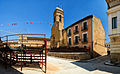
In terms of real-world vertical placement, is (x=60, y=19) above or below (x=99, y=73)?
above

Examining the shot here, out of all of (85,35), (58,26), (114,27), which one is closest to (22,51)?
(114,27)

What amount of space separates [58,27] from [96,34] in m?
13.8

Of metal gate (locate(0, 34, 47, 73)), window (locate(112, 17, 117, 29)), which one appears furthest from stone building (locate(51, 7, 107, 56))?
metal gate (locate(0, 34, 47, 73))

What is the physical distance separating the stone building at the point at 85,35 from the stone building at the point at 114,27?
5.38 meters

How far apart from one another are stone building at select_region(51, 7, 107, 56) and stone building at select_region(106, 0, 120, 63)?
17.7 ft

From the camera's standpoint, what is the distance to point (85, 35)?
1806 centimetres

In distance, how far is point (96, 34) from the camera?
56.2 ft

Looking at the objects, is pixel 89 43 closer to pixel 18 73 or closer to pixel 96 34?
pixel 96 34

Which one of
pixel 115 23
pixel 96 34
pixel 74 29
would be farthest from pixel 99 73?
pixel 74 29

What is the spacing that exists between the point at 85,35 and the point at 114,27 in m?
7.85

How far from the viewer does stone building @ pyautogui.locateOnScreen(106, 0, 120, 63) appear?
387 inches

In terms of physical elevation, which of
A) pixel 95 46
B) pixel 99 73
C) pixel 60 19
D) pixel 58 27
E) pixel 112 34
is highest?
pixel 60 19

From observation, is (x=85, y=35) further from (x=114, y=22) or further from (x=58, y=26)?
(x=58, y=26)

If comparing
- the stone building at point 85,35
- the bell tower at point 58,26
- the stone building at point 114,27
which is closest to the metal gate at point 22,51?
the stone building at point 114,27
